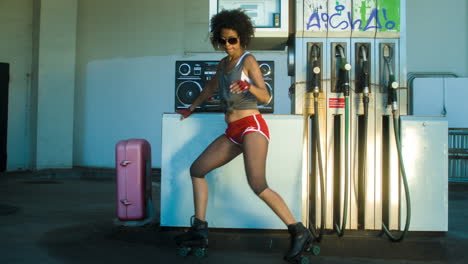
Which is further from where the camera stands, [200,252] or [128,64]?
[128,64]

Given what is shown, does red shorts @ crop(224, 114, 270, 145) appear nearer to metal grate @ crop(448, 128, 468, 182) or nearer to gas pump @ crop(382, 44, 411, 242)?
gas pump @ crop(382, 44, 411, 242)

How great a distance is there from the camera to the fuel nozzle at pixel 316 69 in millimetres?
3754

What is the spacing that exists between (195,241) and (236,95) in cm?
109

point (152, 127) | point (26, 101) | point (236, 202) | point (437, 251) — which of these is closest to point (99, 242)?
point (236, 202)

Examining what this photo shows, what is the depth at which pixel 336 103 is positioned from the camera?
13.0ft

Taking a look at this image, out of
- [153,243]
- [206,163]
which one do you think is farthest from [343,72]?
[153,243]

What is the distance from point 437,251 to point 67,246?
293 cm

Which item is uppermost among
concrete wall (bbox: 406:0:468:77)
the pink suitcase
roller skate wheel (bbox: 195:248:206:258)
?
concrete wall (bbox: 406:0:468:77)

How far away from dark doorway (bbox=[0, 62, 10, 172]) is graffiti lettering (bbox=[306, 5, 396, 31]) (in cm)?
857

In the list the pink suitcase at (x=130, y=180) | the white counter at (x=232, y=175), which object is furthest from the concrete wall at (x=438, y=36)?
the pink suitcase at (x=130, y=180)

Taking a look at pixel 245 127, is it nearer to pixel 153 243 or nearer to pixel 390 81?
pixel 153 243

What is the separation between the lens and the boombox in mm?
4270

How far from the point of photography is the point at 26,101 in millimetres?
10422

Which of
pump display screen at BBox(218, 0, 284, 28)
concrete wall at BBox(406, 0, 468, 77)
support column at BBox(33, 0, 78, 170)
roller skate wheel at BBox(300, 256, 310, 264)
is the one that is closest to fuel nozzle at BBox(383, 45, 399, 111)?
pump display screen at BBox(218, 0, 284, 28)
